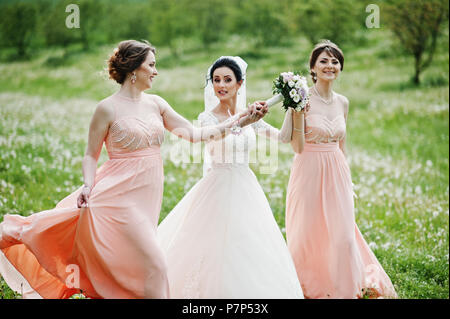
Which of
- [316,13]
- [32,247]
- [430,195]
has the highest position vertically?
[316,13]

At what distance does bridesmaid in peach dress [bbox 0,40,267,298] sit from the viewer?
549cm

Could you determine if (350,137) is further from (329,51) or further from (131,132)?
(131,132)

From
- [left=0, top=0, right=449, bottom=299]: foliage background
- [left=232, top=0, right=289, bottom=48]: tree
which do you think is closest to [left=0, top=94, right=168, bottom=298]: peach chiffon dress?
[left=0, top=0, right=449, bottom=299]: foliage background

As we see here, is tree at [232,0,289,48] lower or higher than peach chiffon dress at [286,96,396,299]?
higher

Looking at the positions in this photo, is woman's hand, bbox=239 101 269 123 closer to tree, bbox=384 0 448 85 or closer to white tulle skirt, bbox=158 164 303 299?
white tulle skirt, bbox=158 164 303 299

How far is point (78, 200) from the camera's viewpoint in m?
5.62

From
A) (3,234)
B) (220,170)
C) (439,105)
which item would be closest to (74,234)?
(3,234)

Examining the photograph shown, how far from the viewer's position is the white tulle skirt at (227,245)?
5.52 m

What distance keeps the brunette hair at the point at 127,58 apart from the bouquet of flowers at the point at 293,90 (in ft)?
5.54

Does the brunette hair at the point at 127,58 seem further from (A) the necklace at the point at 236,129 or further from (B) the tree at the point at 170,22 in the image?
(B) the tree at the point at 170,22

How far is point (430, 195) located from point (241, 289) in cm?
701

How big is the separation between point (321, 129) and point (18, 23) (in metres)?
20.2

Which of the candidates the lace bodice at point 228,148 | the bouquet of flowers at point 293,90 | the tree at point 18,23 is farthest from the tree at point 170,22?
the bouquet of flowers at point 293,90

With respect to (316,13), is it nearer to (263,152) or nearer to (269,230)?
(263,152)
